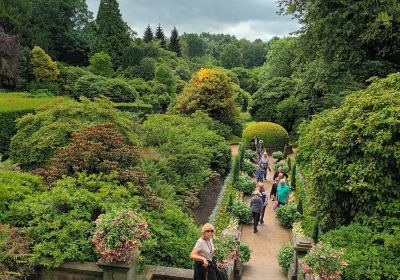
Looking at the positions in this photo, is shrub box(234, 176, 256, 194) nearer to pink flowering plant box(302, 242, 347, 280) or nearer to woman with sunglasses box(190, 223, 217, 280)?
pink flowering plant box(302, 242, 347, 280)

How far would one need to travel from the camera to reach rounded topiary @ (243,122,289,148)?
28.0 meters

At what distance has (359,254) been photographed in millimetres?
6773

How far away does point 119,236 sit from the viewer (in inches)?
225

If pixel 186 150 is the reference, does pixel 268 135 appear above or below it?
above

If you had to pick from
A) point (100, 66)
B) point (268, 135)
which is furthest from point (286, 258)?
point (100, 66)

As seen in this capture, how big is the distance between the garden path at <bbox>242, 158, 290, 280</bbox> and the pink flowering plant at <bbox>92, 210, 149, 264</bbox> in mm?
4546

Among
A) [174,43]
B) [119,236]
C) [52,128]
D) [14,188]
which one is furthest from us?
[174,43]

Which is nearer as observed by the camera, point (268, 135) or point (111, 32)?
point (268, 135)

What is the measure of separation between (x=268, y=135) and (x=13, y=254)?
932 inches

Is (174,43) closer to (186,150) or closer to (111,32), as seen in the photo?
(111,32)

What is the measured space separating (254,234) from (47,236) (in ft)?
25.4

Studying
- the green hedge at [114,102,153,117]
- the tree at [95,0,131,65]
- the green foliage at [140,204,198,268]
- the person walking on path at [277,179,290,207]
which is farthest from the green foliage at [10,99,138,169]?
the tree at [95,0,131,65]

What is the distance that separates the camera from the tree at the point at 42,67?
3553 cm

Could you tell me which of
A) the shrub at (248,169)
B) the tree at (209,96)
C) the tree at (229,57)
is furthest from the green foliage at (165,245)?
the tree at (229,57)
